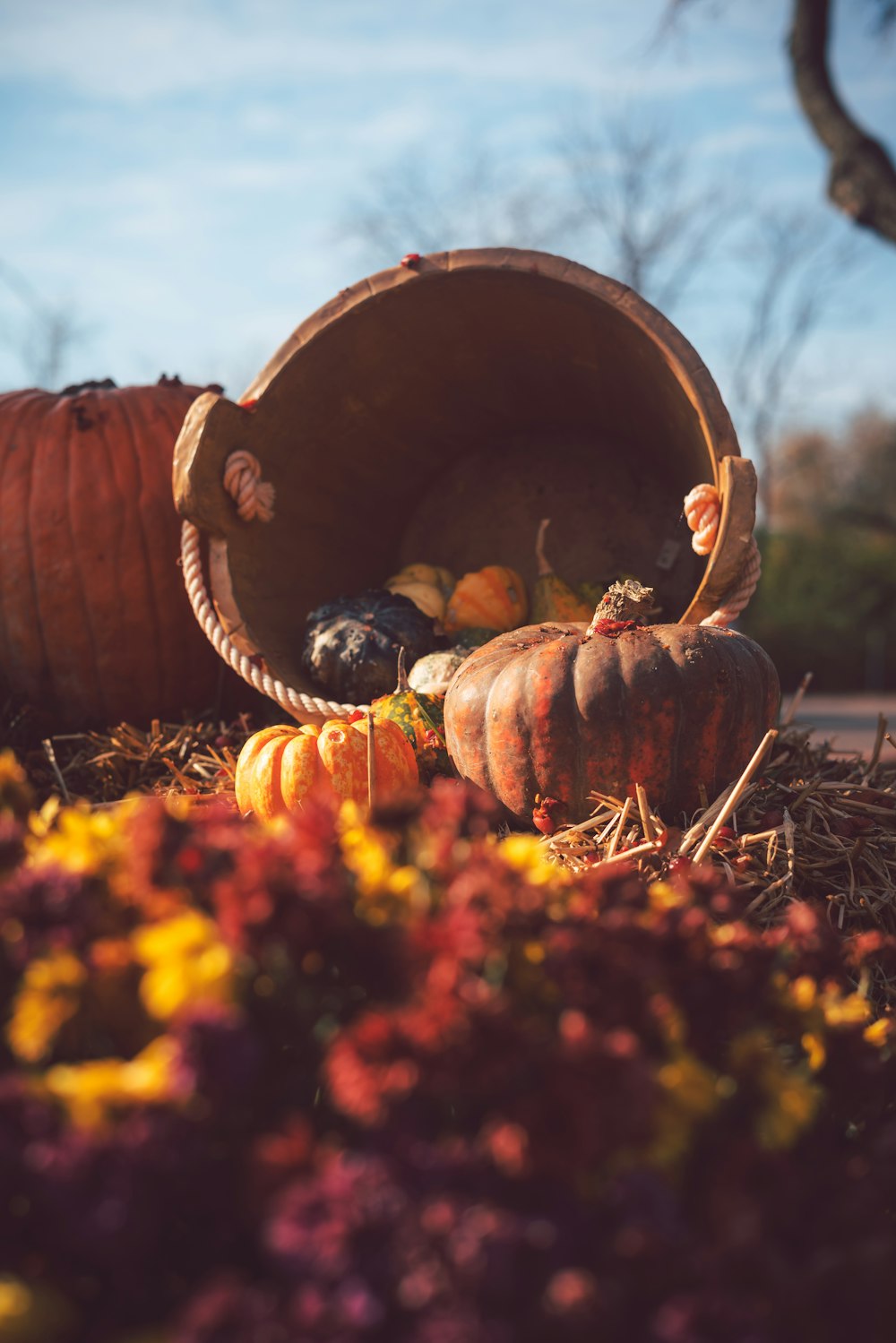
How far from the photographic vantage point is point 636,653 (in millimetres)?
2445

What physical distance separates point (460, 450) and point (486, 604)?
3.45 feet

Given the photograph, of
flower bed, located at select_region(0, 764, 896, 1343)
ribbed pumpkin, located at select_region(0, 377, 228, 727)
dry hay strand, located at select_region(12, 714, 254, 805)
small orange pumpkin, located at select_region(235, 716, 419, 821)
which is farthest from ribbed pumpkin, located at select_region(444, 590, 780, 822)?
ribbed pumpkin, located at select_region(0, 377, 228, 727)

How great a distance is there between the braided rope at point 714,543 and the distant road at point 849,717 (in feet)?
3.57

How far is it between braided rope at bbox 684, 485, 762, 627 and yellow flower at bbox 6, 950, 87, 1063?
2157 mm

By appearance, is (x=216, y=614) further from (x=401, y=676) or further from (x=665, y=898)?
(x=665, y=898)

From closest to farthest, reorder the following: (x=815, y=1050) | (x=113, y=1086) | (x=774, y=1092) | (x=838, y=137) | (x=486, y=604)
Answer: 1. (x=113, y=1086)
2. (x=774, y=1092)
3. (x=815, y=1050)
4. (x=486, y=604)
5. (x=838, y=137)

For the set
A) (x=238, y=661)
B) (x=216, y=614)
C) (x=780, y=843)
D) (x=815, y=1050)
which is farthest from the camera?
(x=216, y=614)

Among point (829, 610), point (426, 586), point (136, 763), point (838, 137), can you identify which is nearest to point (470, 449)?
point (426, 586)

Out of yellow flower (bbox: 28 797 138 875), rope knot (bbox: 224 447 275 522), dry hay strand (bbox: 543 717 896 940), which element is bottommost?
dry hay strand (bbox: 543 717 896 940)

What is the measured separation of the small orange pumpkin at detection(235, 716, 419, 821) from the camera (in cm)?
268

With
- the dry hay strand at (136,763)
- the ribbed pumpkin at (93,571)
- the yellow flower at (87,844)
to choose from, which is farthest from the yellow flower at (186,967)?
the ribbed pumpkin at (93,571)

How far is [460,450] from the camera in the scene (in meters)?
4.58

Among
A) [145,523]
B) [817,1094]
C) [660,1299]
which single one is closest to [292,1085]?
[660,1299]

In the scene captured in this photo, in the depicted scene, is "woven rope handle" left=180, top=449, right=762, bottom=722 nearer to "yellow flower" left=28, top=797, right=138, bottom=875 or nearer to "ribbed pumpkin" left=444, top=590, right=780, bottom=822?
"ribbed pumpkin" left=444, top=590, right=780, bottom=822
